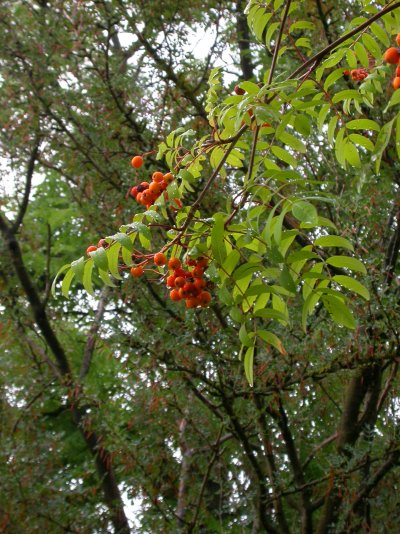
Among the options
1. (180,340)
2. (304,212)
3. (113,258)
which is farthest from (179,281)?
(180,340)

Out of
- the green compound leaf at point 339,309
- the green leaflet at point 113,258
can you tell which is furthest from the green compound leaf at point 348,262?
the green leaflet at point 113,258

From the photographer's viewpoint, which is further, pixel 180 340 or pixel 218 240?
pixel 180 340

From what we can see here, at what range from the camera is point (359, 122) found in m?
2.03

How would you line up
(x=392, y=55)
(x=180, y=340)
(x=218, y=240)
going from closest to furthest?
(x=392, y=55), (x=218, y=240), (x=180, y=340)

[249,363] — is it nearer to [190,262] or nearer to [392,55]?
[190,262]

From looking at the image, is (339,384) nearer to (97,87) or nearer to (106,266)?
(97,87)

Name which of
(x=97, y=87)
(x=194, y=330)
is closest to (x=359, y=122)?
(x=194, y=330)

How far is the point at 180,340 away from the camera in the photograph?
4.29m

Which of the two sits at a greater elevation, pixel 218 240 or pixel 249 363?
pixel 218 240

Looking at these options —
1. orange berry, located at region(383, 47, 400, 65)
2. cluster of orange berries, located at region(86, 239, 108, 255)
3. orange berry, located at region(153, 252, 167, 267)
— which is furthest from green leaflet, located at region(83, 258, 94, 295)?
orange berry, located at region(383, 47, 400, 65)

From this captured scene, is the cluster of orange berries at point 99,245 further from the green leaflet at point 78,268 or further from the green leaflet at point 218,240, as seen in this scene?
the green leaflet at point 218,240

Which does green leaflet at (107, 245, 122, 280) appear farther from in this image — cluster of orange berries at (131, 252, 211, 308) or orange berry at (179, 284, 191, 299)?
orange berry at (179, 284, 191, 299)

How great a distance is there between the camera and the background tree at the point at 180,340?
161 inches

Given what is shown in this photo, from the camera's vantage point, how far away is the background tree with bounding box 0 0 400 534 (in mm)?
4086
